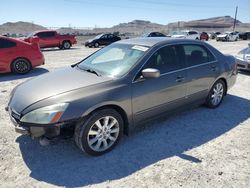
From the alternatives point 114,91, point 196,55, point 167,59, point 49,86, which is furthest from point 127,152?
point 196,55

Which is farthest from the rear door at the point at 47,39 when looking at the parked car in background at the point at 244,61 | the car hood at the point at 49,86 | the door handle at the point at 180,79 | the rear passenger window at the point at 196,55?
the door handle at the point at 180,79

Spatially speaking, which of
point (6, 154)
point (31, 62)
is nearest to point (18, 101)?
point (6, 154)

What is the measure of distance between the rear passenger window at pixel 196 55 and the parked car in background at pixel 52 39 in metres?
16.4

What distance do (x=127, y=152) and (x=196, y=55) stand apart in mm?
2427

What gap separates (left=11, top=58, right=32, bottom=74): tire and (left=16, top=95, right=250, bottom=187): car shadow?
532 centimetres

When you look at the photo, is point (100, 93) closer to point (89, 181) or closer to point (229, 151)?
Answer: point (89, 181)

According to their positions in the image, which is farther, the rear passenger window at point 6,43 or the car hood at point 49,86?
the rear passenger window at point 6,43

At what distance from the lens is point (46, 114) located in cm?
295

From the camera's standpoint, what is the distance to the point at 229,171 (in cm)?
309

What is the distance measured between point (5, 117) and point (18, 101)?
66.4 inches

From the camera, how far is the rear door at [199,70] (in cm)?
443

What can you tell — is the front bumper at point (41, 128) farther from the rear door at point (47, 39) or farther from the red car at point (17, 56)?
the rear door at point (47, 39)

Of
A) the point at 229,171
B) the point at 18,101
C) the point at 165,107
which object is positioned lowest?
the point at 229,171

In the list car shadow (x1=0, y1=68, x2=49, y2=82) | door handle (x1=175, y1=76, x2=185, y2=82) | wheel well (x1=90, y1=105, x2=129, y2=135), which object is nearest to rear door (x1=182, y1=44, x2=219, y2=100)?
door handle (x1=175, y1=76, x2=185, y2=82)
